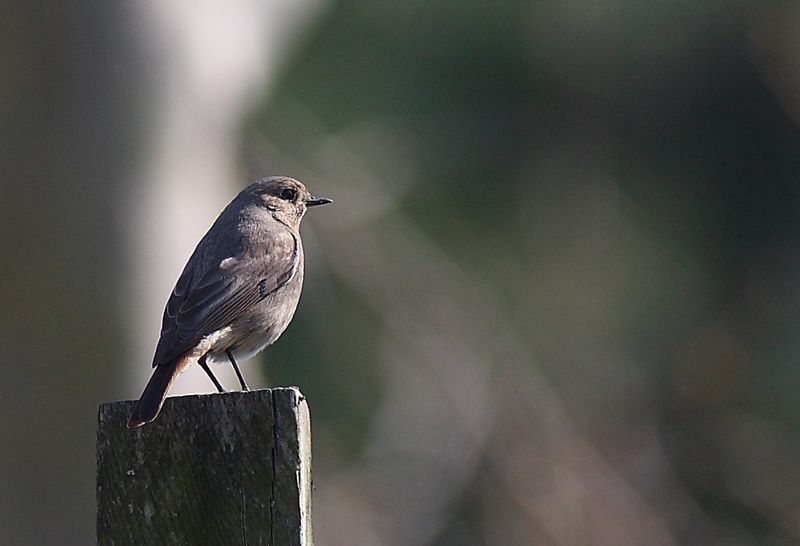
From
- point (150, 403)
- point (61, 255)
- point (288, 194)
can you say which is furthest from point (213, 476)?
point (61, 255)

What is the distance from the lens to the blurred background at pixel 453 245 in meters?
7.01

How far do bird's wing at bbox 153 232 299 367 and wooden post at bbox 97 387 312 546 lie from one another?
140 centimetres

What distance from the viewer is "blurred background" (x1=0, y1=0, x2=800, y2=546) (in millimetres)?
7008

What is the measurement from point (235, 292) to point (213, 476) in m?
2.16

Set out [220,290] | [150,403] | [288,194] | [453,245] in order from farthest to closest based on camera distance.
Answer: [453,245] → [288,194] → [220,290] → [150,403]

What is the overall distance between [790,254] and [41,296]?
7071 millimetres

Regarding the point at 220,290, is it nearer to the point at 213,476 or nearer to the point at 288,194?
the point at 288,194

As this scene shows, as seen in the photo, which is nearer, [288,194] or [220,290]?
[220,290]

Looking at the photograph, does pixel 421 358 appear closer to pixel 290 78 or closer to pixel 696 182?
pixel 696 182

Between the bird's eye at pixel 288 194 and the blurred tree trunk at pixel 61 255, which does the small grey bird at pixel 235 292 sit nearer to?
the bird's eye at pixel 288 194

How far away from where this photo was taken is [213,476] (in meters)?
2.70

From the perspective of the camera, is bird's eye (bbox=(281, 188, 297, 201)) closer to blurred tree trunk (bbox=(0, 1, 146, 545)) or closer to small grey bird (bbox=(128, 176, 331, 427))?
small grey bird (bbox=(128, 176, 331, 427))

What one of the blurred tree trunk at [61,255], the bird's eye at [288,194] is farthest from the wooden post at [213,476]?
the blurred tree trunk at [61,255]

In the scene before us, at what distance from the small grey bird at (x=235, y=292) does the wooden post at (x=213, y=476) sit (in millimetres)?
1323
